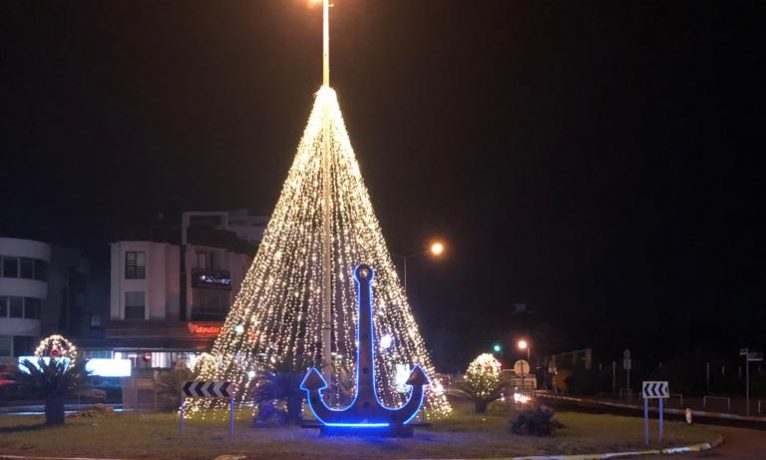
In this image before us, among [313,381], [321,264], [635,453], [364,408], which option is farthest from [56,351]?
[635,453]

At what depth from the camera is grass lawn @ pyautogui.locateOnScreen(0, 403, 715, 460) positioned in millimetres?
18484

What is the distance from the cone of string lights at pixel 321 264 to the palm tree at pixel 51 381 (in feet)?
14.5

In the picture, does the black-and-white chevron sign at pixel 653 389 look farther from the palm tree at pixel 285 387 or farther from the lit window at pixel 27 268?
the lit window at pixel 27 268

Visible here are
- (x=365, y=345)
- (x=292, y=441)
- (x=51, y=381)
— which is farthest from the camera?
(x=51, y=381)

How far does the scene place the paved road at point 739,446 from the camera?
1958cm

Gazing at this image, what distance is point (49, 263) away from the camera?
7431cm

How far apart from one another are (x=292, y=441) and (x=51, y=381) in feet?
30.1

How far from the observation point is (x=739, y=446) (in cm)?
2233

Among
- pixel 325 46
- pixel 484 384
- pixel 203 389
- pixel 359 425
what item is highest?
pixel 325 46

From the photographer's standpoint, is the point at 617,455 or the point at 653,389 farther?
the point at 653,389

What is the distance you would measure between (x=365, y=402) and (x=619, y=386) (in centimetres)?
4174

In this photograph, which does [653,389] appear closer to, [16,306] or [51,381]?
[51,381]

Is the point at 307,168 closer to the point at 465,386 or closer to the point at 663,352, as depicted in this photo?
the point at 465,386

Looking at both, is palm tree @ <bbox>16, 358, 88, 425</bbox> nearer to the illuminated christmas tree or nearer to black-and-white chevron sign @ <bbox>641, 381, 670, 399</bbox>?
the illuminated christmas tree
